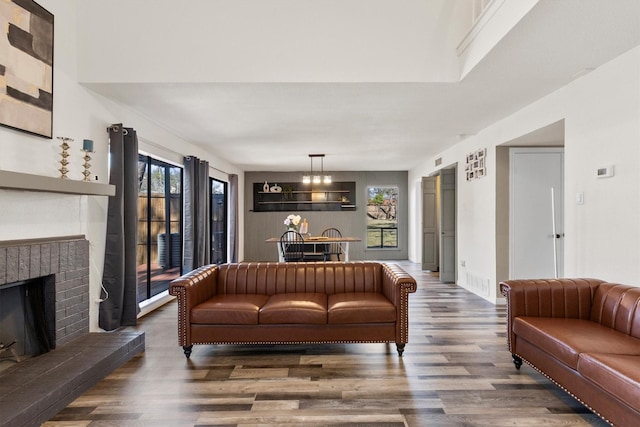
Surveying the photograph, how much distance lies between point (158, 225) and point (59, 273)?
7.28 ft

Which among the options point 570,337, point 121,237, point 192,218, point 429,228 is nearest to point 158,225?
point 192,218

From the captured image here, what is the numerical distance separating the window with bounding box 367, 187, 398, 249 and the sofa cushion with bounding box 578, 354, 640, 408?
7.99 metres

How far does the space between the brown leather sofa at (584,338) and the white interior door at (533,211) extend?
2.08 m

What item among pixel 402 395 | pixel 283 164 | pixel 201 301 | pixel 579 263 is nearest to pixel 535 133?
pixel 579 263

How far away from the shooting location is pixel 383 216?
10172mm

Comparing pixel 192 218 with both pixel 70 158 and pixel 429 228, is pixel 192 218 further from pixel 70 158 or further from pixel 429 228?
pixel 429 228

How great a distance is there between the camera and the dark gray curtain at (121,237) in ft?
12.3

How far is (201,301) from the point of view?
343 cm

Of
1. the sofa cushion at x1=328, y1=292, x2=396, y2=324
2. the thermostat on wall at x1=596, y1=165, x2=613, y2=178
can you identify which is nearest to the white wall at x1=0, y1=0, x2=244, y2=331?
the sofa cushion at x1=328, y1=292, x2=396, y2=324

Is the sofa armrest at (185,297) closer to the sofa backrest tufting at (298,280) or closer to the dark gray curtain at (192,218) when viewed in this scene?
the sofa backrest tufting at (298,280)

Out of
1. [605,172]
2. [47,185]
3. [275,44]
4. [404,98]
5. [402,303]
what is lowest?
[402,303]

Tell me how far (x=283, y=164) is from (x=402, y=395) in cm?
681

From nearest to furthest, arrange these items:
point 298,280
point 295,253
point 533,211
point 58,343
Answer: point 58,343 → point 298,280 → point 533,211 → point 295,253

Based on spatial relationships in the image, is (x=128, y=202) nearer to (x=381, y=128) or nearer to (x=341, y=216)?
(x=381, y=128)
